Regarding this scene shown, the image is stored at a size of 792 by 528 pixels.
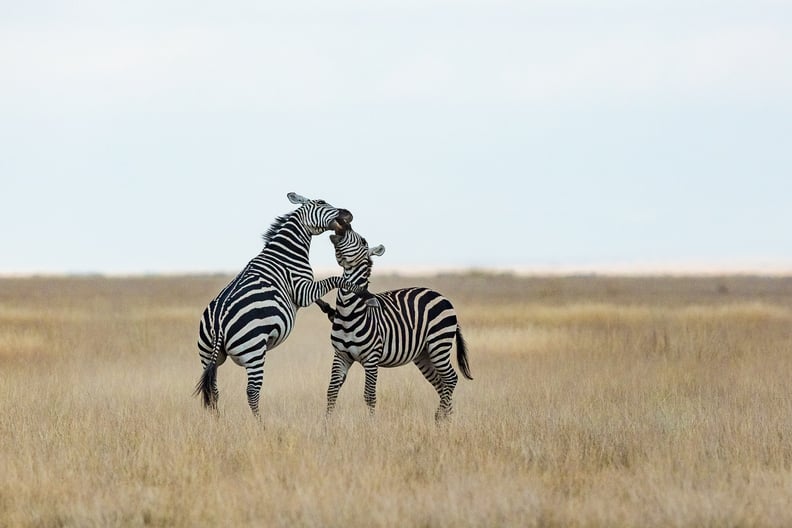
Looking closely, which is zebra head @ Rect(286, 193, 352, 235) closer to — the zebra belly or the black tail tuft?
the zebra belly

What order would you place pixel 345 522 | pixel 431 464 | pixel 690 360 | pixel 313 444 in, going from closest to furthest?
pixel 345 522 → pixel 431 464 → pixel 313 444 → pixel 690 360

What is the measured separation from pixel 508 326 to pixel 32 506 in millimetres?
15286

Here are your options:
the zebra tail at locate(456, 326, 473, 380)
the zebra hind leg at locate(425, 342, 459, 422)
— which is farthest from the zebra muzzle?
the zebra tail at locate(456, 326, 473, 380)

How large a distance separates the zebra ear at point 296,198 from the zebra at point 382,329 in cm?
49

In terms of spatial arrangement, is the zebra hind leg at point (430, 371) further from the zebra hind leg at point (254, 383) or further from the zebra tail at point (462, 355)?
the zebra hind leg at point (254, 383)

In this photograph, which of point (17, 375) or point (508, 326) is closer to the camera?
point (17, 375)

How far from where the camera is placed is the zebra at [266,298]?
888 cm

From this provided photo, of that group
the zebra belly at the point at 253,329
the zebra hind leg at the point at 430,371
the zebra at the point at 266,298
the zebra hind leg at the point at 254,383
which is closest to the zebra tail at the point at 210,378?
the zebra at the point at 266,298

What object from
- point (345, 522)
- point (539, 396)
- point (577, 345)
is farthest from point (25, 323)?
point (345, 522)

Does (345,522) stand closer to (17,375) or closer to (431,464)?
(431,464)

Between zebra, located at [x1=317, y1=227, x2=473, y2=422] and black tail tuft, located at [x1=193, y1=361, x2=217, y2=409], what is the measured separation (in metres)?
1.15

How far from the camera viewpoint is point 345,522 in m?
5.96

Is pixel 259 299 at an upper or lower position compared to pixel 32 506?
upper

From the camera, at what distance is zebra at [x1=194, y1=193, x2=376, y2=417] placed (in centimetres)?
888
